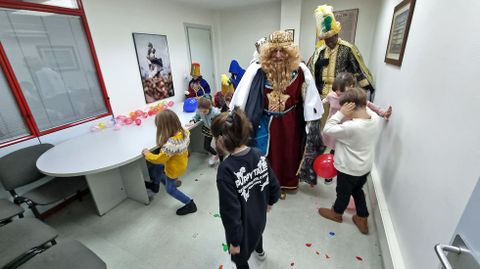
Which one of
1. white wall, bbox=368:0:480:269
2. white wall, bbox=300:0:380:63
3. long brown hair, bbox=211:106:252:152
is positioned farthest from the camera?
white wall, bbox=300:0:380:63

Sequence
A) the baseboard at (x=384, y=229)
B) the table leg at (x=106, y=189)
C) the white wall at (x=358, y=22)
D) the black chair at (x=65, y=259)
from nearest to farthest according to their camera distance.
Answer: the black chair at (x=65, y=259), the baseboard at (x=384, y=229), the table leg at (x=106, y=189), the white wall at (x=358, y=22)

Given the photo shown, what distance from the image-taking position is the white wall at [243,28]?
4.32 meters

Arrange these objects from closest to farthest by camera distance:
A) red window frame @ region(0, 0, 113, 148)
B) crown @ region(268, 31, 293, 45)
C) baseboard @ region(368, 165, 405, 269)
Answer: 1. baseboard @ region(368, 165, 405, 269)
2. crown @ region(268, 31, 293, 45)
3. red window frame @ region(0, 0, 113, 148)

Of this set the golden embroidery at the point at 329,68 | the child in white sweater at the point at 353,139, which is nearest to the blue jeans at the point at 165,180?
the child in white sweater at the point at 353,139

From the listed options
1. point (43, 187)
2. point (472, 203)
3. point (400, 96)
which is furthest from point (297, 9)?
point (43, 187)

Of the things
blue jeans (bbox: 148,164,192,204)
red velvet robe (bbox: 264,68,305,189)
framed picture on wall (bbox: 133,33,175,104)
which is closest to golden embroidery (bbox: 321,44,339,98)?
red velvet robe (bbox: 264,68,305,189)

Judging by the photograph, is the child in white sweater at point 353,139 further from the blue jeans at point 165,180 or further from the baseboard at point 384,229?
the blue jeans at point 165,180

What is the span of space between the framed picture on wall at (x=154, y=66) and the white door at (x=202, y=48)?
70 cm

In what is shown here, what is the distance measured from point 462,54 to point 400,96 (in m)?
0.83

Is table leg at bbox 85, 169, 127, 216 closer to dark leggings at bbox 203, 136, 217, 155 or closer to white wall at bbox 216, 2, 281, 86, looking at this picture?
dark leggings at bbox 203, 136, 217, 155

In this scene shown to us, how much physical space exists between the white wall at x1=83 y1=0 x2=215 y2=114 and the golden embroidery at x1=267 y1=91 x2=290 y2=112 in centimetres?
218

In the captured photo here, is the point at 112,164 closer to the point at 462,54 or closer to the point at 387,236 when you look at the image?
the point at 387,236

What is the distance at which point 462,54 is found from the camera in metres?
0.90

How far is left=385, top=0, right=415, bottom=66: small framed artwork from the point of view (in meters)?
1.65
